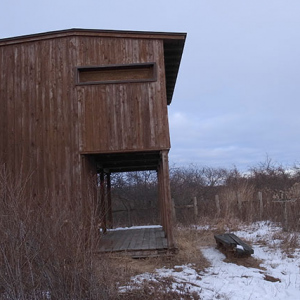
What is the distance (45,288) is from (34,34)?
6943mm

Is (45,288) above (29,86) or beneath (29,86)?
beneath

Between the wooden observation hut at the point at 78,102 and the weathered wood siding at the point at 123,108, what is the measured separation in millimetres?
25

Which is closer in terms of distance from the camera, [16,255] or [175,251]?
[16,255]

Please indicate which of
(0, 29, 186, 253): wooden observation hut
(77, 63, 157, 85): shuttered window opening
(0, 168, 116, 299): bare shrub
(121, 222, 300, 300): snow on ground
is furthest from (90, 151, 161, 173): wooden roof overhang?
(0, 168, 116, 299): bare shrub

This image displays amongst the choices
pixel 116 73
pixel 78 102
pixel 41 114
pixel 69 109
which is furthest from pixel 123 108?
pixel 41 114

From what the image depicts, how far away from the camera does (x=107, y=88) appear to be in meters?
9.06

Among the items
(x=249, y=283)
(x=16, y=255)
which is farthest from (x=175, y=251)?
(x=16, y=255)

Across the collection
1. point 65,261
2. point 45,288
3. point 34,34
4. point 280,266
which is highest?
point 34,34

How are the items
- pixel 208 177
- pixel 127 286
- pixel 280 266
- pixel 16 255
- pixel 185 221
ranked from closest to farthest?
1. pixel 16 255
2. pixel 127 286
3. pixel 280 266
4. pixel 185 221
5. pixel 208 177

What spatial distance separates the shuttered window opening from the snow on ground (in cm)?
478

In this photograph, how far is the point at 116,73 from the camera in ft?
30.5

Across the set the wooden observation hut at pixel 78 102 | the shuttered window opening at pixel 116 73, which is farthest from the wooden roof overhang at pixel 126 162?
the shuttered window opening at pixel 116 73

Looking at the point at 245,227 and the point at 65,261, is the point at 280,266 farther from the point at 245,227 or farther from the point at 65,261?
the point at 245,227

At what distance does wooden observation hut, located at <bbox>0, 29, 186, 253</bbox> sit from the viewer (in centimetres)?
884
